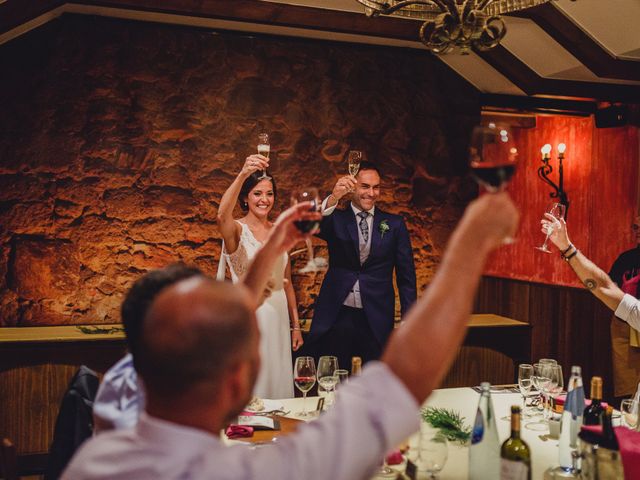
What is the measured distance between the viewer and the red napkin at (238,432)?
6.37 ft

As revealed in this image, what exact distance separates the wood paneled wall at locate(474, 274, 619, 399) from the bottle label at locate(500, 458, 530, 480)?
4186 mm

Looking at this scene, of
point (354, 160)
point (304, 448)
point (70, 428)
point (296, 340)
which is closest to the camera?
point (304, 448)

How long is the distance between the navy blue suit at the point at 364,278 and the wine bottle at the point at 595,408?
1.99 meters

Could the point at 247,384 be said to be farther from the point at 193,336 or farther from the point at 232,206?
the point at 232,206

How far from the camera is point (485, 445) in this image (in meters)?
1.58

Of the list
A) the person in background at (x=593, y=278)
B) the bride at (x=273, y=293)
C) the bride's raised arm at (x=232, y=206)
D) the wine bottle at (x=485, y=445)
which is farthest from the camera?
the bride at (x=273, y=293)

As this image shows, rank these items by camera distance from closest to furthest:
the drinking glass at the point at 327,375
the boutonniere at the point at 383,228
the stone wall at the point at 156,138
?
the drinking glass at the point at 327,375 < the boutonniere at the point at 383,228 < the stone wall at the point at 156,138

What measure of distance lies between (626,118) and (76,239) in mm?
4403

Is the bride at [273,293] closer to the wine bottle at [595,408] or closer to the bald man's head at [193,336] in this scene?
the wine bottle at [595,408]

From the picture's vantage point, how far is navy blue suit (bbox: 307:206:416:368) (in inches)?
149

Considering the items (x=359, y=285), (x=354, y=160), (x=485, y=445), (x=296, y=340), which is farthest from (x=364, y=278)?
(x=485, y=445)

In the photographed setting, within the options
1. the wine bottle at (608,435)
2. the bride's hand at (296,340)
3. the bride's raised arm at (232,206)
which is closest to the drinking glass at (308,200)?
the wine bottle at (608,435)

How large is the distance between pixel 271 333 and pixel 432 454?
2.09 meters

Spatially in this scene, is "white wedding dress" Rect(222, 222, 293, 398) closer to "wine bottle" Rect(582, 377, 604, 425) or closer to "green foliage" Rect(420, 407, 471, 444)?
"green foliage" Rect(420, 407, 471, 444)
